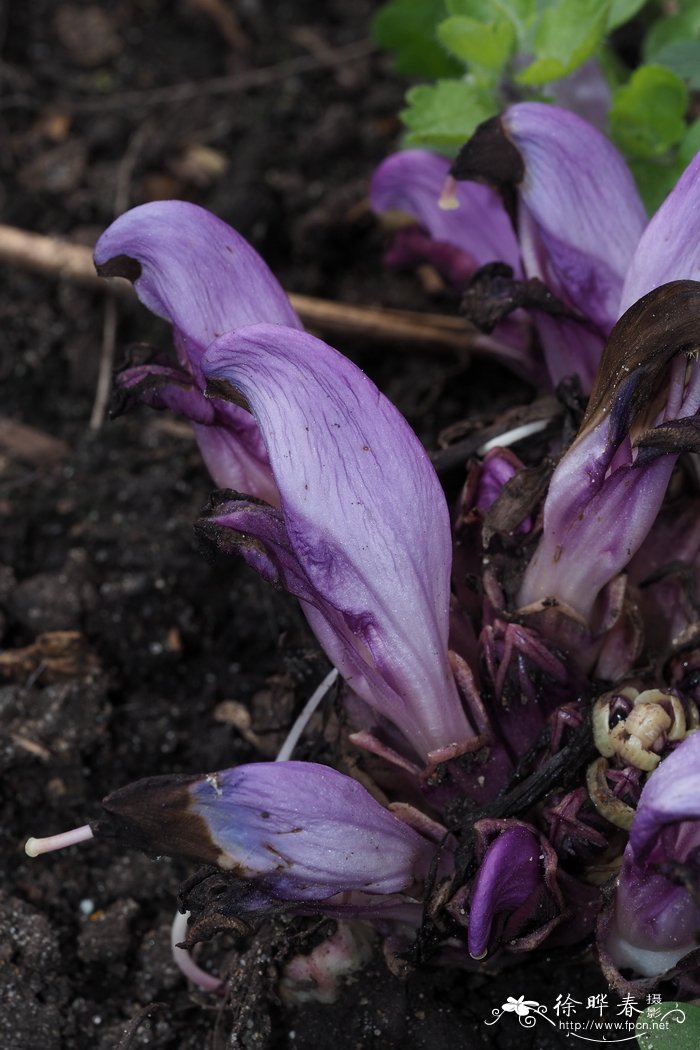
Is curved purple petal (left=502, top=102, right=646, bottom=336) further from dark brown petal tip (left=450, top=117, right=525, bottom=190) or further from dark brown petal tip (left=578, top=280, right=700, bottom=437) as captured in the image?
dark brown petal tip (left=578, top=280, right=700, bottom=437)

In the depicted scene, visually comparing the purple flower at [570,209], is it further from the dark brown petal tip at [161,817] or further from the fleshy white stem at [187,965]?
the fleshy white stem at [187,965]

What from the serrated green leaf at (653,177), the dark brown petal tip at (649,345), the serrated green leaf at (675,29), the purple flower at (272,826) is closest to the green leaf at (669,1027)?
the purple flower at (272,826)

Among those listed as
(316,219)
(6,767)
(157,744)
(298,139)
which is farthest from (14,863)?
(298,139)

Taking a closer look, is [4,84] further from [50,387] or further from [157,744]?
[157,744]

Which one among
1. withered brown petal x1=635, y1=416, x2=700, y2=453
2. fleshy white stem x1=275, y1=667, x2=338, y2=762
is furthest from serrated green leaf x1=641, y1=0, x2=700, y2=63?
fleshy white stem x1=275, y1=667, x2=338, y2=762

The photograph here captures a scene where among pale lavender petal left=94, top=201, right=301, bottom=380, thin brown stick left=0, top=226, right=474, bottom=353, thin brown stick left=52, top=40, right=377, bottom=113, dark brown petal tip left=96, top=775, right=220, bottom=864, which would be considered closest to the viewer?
dark brown petal tip left=96, top=775, right=220, bottom=864
